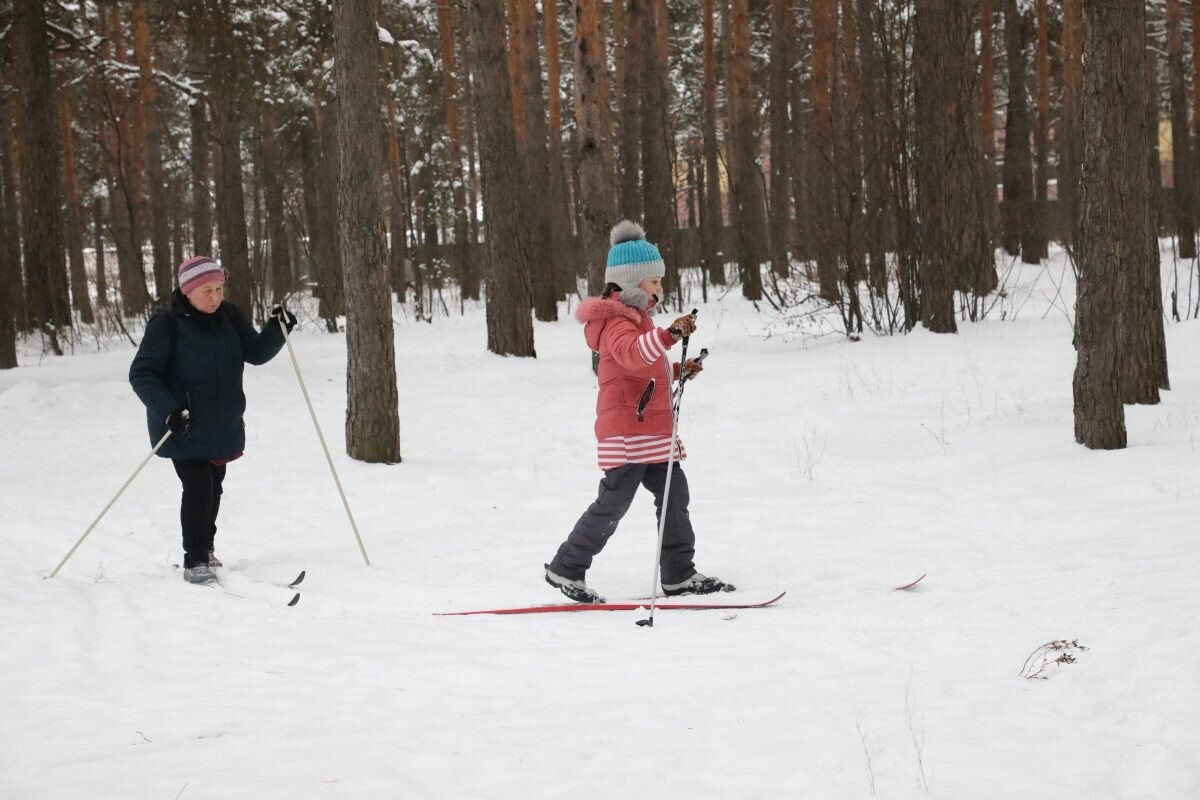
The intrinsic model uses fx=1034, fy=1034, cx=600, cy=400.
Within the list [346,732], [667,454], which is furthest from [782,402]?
[346,732]

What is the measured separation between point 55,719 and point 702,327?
13.5 metres

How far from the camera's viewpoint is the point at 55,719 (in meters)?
3.26

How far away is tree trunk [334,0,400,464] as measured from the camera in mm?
7680

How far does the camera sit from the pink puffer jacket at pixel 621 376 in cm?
480

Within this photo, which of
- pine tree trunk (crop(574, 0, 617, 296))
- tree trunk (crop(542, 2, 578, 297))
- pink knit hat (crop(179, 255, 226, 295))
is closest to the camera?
pink knit hat (crop(179, 255, 226, 295))

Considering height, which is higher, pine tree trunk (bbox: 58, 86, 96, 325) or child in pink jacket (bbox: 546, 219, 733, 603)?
pine tree trunk (bbox: 58, 86, 96, 325)

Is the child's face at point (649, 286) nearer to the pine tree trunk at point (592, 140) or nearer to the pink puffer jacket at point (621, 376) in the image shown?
the pink puffer jacket at point (621, 376)

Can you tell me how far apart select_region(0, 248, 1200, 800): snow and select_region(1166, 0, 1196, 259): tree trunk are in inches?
398

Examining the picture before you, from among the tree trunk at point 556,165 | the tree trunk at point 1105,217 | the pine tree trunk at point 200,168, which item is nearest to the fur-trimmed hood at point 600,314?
the tree trunk at point 1105,217

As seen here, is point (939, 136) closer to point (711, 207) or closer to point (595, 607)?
point (595, 607)

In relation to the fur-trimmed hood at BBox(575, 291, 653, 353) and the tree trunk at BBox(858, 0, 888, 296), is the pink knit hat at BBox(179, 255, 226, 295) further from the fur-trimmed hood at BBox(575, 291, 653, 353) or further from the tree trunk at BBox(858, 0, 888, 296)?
the tree trunk at BBox(858, 0, 888, 296)

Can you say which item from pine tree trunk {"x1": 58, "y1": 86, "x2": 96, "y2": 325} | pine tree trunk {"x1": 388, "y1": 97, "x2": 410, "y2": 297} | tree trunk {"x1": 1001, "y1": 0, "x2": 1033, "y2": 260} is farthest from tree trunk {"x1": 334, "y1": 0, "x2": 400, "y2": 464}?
pine tree trunk {"x1": 58, "y1": 86, "x2": 96, "y2": 325}

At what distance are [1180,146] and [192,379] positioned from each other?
19460 mm

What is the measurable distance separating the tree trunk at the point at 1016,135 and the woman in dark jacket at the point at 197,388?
1798cm
